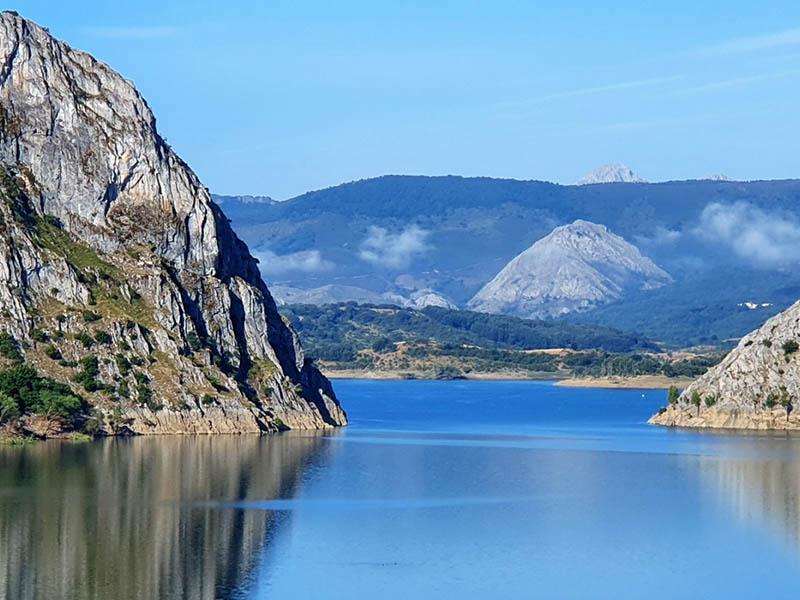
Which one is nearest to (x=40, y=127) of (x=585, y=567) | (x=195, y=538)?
(x=195, y=538)

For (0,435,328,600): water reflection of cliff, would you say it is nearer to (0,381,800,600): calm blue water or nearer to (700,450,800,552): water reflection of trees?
(0,381,800,600): calm blue water

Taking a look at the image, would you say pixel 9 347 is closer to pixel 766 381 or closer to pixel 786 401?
pixel 766 381

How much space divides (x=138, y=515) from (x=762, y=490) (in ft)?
149

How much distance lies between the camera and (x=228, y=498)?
11106 centimetres

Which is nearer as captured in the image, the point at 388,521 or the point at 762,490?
the point at 388,521

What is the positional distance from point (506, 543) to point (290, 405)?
7264 centimetres

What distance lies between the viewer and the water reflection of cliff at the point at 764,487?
10812 cm

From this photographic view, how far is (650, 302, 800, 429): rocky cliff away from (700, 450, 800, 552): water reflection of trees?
40.0 metres

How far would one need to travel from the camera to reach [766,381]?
19125 cm

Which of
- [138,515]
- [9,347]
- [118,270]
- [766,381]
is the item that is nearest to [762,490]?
[138,515]

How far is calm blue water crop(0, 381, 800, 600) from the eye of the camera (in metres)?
82.8

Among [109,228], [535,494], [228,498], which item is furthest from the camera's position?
[109,228]

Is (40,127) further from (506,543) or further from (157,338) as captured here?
(506,543)

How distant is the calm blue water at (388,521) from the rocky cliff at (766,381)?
31.9 m
